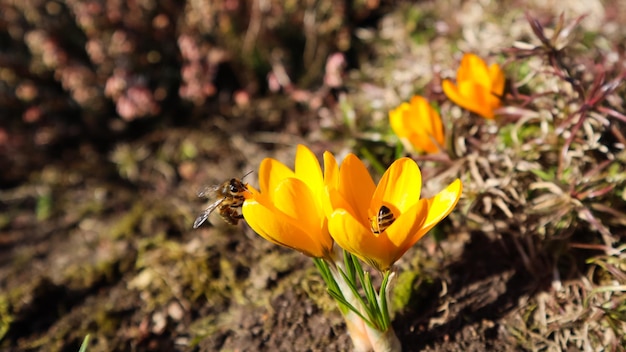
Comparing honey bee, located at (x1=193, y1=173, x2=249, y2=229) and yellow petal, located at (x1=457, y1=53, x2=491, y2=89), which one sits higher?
honey bee, located at (x1=193, y1=173, x2=249, y2=229)

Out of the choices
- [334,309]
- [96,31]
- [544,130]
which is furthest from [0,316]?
[544,130]

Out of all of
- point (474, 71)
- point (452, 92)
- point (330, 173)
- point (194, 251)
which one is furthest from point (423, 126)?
point (194, 251)

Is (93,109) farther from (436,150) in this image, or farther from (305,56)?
(436,150)

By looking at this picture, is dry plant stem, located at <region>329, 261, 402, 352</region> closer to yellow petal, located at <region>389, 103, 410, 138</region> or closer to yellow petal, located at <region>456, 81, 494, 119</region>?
yellow petal, located at <region>389, 103, 410, 138</region>

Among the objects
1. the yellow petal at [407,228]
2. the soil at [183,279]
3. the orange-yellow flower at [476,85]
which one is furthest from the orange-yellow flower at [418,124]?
the yellow petal at [407,228]

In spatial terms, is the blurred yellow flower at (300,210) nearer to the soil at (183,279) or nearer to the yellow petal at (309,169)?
the yellow petal at (309,169)

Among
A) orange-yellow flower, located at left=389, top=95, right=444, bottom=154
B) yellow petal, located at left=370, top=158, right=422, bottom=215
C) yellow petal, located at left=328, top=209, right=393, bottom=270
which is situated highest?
orange-yellow flower, located at left=389, top=95, right=444, bottom=154

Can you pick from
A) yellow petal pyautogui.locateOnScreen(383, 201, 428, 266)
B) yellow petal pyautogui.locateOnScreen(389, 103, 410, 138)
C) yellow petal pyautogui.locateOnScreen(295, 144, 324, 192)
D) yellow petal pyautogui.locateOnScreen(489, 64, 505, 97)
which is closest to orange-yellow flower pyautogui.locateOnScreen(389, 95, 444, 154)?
yellow petal pyautogui.locateOnScreen(389, 103, 410, 138)

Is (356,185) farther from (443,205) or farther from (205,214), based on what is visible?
(205,214)
